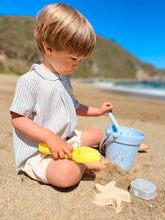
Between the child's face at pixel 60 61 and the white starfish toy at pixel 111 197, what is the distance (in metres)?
0.79

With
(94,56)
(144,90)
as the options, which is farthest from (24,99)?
(94,56)

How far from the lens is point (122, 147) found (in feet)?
5.17

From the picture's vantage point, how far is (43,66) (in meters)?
1.41

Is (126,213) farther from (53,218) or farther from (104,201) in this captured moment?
(53,218)

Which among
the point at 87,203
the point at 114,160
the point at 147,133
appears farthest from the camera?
the point at 147,133

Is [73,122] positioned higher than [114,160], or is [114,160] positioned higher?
[73,122]

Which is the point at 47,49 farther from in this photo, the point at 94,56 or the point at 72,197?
the point at 94,56

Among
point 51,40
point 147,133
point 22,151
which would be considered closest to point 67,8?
point 51,40

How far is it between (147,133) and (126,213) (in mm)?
1810

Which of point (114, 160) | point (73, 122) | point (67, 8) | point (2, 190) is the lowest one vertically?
point (2, 190)

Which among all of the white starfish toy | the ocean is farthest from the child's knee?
the ocean

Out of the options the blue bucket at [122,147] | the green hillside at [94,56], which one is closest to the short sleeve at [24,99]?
the blue bucket at [122,147]

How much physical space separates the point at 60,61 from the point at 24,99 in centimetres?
33

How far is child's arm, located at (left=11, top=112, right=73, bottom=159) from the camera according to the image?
3.86 feet
